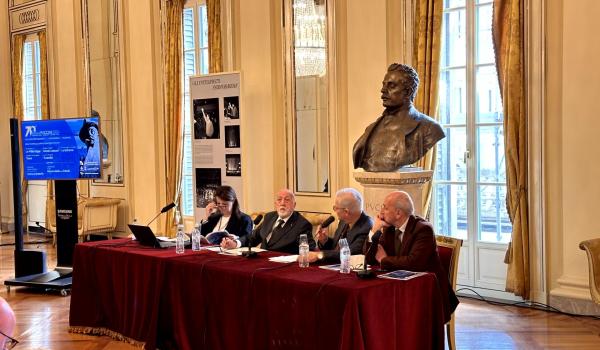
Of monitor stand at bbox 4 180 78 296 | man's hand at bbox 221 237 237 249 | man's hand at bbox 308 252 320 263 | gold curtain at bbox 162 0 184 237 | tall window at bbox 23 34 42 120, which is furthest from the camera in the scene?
tall window at bbox 23 34 42 120

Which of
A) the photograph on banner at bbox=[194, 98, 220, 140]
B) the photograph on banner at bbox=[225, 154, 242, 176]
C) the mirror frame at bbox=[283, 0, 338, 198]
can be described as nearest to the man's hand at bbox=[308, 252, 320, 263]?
the mirror frame at bbox=[283, 0, 338, 198]

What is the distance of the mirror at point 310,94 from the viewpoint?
8.00 m

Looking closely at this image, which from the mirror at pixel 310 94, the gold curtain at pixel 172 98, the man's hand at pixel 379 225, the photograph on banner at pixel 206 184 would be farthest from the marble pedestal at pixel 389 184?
the gold curtain at pixel 172 98

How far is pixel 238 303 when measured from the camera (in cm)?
439

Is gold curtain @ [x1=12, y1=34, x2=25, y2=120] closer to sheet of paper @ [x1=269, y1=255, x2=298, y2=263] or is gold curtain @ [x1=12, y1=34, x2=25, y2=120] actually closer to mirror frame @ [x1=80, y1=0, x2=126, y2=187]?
mirror frame @ [x1=80, y1=0, x2=126, y2=187]

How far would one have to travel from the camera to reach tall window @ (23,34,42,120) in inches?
491

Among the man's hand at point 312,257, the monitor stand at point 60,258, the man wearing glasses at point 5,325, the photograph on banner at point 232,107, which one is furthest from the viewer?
the photograph on banner at point 232,107

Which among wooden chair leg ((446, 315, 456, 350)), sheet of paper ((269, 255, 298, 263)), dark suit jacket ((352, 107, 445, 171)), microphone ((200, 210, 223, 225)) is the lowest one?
wooden chair leg ((446, 315, 456, 350))

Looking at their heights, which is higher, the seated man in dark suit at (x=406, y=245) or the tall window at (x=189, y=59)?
the tall window at (x=189, y=59)

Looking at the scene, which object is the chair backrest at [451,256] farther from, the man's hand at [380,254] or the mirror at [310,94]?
the mirror at [310,94]

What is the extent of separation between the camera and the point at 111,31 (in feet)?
35.3

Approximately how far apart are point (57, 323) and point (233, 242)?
6.50ft

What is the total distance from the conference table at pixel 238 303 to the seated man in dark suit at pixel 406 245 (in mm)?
151

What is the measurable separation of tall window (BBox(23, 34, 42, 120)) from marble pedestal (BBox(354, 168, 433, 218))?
8316 mm
